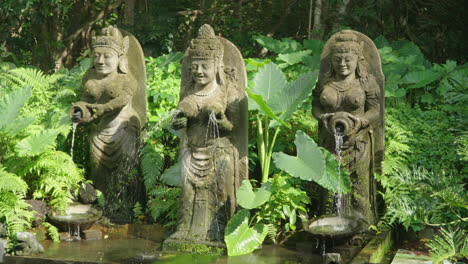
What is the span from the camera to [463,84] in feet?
37.4

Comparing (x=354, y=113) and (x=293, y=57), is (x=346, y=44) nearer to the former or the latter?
(x=354, y=113)

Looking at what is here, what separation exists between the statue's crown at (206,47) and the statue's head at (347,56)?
149cm

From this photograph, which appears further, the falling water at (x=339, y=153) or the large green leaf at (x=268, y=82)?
the large green leaf at (x=268, y=82)

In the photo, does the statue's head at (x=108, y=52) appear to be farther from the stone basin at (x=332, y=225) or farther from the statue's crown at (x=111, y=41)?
the stone basin at (x=332, y=225)

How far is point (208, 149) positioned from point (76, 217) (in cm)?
211

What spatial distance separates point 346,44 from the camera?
909 centimetres

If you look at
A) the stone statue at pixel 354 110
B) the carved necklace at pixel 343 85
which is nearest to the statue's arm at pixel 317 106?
the stone statue at pixel 354 110

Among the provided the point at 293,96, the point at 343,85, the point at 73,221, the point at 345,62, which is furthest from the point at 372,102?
A: the point at 73,221

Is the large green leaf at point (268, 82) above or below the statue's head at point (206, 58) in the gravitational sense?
below

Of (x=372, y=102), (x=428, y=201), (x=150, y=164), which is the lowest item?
(x=428, y=201)

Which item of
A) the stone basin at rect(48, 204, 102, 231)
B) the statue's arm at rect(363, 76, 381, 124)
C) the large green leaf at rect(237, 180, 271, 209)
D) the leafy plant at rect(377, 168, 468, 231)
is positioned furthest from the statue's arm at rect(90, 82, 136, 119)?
the leafy plant at rect(377, 168, 468, 231)

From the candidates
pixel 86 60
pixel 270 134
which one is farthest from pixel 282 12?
pixel 270 134

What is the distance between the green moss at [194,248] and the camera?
27.3 feet

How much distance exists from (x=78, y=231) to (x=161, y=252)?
1456 millimetres
